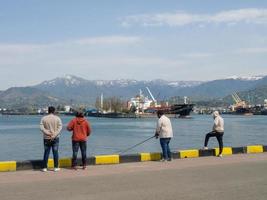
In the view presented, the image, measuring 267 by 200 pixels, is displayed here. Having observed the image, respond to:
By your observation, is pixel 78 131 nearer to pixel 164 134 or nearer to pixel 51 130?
pixel 51 130

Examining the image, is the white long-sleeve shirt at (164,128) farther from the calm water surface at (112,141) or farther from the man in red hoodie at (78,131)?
the calm water surface at (112,141)

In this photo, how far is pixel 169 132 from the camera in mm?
17484

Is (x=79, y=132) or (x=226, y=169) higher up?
(x=79, y=132)

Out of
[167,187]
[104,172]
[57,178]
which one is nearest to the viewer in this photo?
[167,187]

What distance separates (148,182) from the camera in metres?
12.4

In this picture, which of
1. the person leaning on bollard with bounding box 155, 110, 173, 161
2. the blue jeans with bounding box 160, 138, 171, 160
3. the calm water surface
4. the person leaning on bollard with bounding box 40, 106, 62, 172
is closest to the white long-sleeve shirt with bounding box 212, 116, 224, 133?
the person leaning on bollard with bounding box 155, 110, 173, 161

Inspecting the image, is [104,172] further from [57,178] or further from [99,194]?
[99,194]

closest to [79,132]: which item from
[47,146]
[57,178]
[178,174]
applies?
[47,146]

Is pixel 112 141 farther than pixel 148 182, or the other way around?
pixel 112 141

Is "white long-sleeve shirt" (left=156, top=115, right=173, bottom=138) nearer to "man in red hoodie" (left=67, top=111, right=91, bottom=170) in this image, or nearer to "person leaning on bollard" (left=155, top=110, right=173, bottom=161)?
"person leaning on bollard" (left=155, top=110, right=173, bottom=161)

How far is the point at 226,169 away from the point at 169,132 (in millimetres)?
3166

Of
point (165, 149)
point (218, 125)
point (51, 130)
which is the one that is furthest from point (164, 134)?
point (51, 130)

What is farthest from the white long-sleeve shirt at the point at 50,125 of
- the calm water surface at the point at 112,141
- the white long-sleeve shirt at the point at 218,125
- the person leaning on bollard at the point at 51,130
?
the calm water surface at the point at 112,141

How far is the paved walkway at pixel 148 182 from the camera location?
10.5m
